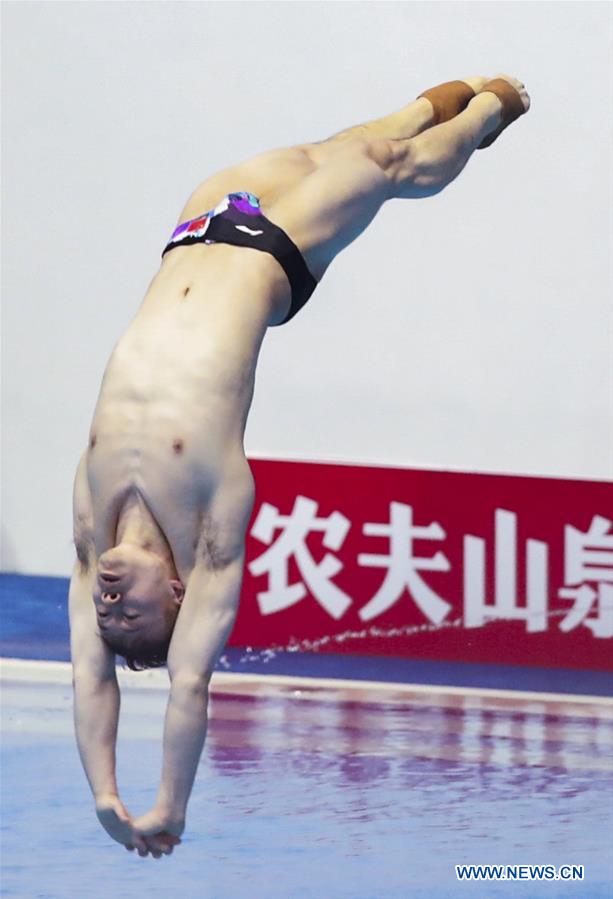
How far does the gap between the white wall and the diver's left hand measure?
105 inches

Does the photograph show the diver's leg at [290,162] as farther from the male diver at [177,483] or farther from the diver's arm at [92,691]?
the diver's arm at [92,691]

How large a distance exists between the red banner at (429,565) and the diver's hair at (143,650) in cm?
260

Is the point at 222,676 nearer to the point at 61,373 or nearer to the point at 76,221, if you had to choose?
the point at 61,373

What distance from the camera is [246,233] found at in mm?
3770

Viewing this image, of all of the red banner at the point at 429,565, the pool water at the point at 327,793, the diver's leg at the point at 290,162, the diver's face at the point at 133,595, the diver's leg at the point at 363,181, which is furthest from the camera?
the red banner at the point at 429,565

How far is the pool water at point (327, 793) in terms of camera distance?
182 inches

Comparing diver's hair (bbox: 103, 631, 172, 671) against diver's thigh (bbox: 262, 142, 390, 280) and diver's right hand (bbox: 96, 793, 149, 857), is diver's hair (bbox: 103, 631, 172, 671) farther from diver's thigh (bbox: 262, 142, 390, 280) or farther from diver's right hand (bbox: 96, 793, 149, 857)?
diver's thigh (bbox: 262, 142, 390, 280)

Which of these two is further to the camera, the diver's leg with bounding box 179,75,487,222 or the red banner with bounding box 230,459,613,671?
the red banner with bounding box 230,459,613,671

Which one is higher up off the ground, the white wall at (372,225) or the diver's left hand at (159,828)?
the white wall at (372,225)

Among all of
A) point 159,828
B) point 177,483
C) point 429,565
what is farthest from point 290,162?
point 429,565

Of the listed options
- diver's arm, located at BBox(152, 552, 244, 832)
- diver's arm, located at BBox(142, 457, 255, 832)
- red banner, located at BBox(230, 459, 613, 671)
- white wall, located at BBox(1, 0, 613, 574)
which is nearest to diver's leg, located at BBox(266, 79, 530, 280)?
diver's arm, located at BBox(142, 457, 255, 832)

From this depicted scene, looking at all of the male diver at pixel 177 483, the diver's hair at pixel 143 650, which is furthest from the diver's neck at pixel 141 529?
the diver's hair at pixel 143 650

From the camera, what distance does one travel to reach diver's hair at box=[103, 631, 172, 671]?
139 inches

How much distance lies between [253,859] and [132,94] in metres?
2.89
